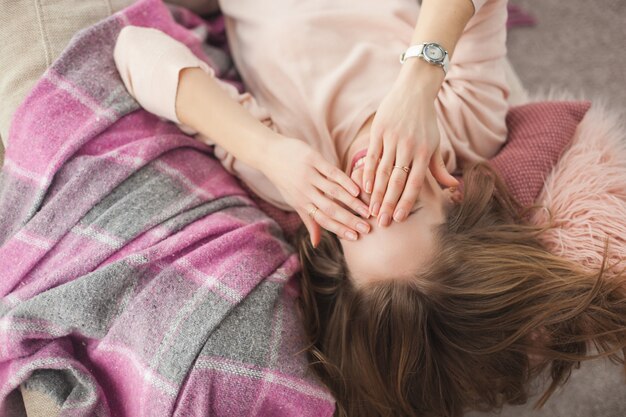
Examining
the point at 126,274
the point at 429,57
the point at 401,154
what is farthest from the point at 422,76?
the point at 126,274

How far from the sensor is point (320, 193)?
82cm

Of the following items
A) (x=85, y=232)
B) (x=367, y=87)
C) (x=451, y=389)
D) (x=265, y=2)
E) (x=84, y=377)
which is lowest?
(x=451, y=389)

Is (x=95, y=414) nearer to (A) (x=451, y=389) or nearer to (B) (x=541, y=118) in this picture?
(A) (x=451, y=389)

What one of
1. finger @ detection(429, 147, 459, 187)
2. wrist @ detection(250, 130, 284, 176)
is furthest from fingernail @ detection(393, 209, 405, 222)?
wrist @ detection(250, 130, 284, 176)

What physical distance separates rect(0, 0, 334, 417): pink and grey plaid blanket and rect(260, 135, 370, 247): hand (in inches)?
4.2

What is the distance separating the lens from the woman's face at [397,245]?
0.78 metres

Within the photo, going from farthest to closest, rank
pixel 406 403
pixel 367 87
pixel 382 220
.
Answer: pixel 367 87 → pixel 406 403 → pixel 382 220

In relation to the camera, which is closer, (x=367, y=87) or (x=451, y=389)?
(x=451, y=389)

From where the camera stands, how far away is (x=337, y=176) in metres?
0.80

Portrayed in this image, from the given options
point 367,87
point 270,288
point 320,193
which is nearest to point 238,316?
point 270,288

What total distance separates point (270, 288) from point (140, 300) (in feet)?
0.65

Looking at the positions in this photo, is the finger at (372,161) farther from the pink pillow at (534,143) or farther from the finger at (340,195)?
the pink pillow at (534,143)

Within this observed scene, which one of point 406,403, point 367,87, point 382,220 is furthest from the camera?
point 367,87

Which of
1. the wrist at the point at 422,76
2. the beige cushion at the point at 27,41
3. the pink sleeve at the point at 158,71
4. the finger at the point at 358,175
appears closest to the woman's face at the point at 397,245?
the finger at the point at 358,175
